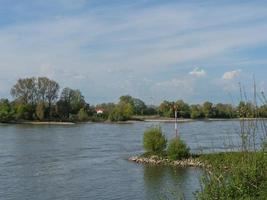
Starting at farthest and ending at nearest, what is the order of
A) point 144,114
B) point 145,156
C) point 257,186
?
point 144,114 < point 145,156 < point 257,186

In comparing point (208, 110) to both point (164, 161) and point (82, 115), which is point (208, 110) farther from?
point (164, 161)

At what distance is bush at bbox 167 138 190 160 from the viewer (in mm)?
47688

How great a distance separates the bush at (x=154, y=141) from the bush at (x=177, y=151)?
9.59ft

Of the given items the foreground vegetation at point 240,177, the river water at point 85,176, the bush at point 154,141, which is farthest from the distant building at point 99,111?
the foreground vegetation at point 240,177

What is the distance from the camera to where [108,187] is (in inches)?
1282

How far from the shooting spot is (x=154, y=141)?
5197cm

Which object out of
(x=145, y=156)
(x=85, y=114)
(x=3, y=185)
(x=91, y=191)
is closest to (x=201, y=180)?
(x=91, y=191)

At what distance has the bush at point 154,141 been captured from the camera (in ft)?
170

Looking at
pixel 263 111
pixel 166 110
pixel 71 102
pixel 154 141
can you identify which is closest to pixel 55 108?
pixel 71 102

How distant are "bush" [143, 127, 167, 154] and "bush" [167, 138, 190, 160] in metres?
2.92

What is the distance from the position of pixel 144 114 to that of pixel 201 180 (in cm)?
18189

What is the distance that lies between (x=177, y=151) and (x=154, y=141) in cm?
450

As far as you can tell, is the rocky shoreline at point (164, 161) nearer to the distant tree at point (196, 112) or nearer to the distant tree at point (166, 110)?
the distant tree at point (166, 110)

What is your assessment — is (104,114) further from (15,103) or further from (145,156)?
(145,156)
